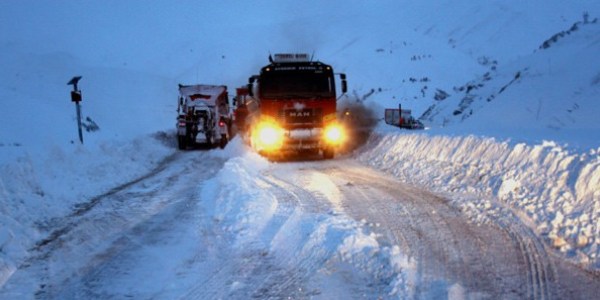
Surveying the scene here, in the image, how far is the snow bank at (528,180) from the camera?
18.7ft

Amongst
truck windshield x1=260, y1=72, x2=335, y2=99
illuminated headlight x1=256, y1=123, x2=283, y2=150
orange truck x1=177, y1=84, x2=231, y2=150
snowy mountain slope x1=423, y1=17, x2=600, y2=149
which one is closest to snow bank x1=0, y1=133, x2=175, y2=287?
illuminated headlight x1=256, y1=123, x2=283, y2=150

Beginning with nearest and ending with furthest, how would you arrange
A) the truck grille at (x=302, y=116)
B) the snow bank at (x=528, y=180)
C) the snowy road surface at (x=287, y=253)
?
the snowy road surface at (x=287, y=253)
the snow bank at (x=528, y=180)
the truck grille at (x=302, y=116)

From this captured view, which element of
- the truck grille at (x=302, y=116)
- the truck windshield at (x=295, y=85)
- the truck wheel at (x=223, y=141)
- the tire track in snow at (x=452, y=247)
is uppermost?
the truck windshield at (x=295, y=85)

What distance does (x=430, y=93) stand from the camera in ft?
144

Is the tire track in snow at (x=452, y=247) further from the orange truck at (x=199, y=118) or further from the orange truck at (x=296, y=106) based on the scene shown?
the orange truck at (x=199, y=118)

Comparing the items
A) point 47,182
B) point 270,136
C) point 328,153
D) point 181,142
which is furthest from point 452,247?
point 181,142

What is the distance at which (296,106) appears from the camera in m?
14.6

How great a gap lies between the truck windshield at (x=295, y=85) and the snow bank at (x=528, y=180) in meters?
3.72

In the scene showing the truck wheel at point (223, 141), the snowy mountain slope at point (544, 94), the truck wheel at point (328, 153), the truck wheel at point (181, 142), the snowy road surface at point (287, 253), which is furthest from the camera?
the truck wheel at point (223, 141)

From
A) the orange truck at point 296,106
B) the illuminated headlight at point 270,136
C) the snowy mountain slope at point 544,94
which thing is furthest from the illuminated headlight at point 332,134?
the snowy mountain slope at point 544,94

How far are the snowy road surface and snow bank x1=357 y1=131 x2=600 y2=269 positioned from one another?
0.43m

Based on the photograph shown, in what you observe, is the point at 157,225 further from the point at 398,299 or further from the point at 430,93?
the point at 430,93

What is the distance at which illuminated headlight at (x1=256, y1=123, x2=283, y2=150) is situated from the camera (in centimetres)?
1471

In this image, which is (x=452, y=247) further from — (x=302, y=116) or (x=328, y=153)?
(x=328, y=153)
